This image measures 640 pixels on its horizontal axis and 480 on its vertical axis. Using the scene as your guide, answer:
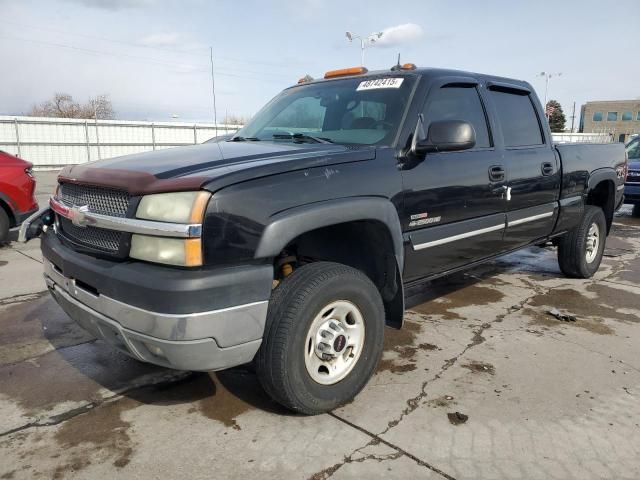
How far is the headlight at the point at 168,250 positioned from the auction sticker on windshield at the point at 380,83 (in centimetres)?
191

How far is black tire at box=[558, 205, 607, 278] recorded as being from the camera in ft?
17.6

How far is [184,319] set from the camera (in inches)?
86.4

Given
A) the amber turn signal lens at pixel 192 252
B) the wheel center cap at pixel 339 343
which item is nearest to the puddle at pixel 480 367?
the wheel center cap at pixel 339 343

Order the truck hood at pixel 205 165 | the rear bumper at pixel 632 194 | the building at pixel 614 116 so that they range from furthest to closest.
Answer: the building at pixel 614 116, the rear bumper at pixel 632 194, the truck hood at pixel 205 165

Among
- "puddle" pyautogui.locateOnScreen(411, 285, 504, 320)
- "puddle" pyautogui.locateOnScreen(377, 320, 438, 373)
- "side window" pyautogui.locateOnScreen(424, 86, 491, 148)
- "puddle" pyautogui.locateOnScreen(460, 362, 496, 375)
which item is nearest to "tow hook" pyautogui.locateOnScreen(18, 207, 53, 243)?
"puddle" pyautogui.locateOnScreen(377, 320, 438, 373)

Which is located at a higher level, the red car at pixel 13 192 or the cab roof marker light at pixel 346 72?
the cab roof marker light at pixel 346 72

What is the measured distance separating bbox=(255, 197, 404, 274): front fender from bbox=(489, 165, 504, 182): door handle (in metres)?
1.16

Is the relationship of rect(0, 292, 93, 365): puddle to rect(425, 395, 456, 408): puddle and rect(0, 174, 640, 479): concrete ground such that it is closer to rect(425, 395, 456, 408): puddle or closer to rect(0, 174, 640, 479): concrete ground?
rect(0, 174, 640, 479): concrete ground

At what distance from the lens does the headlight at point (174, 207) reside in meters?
2.25

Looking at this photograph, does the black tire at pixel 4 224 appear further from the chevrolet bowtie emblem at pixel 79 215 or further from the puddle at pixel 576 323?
the puddle at pixel 576 323

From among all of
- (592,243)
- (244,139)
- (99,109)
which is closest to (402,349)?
(244,139)

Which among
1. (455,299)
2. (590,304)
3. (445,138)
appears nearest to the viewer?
(445,138)

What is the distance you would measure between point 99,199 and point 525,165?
10.5ft

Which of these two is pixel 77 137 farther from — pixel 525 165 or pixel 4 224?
pixel 525 165
